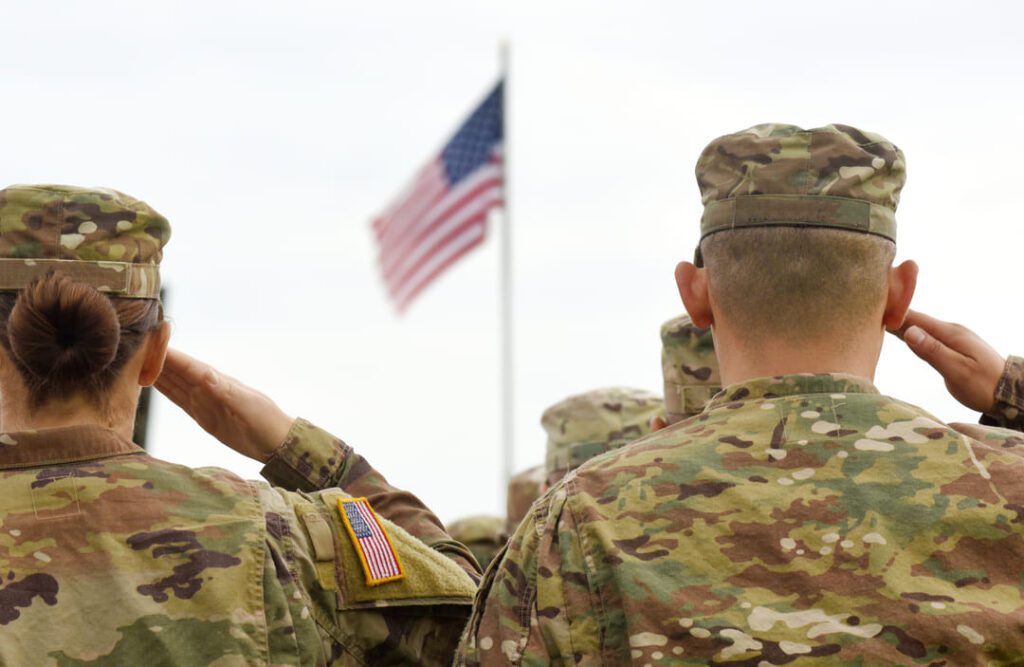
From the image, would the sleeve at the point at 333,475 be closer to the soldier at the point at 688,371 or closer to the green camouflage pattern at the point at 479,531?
the soldier at the point at 688,371

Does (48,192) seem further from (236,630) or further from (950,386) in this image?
(950,386)

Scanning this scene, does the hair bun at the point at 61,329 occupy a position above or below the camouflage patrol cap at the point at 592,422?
above

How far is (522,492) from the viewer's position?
774 cm

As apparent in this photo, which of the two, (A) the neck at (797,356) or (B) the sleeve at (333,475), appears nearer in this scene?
(A) the neck at (797,356)

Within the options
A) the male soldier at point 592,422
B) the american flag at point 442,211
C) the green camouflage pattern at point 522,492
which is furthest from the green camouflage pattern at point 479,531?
the american flag at point 442,211

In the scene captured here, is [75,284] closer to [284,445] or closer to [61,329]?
[61,329]

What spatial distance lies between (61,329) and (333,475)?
935 millimetres

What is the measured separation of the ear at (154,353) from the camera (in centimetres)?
352

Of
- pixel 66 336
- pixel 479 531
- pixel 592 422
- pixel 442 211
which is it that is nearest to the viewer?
pixel 66 336

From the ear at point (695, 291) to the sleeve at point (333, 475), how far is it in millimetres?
939

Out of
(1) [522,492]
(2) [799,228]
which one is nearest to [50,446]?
(2) [799,228]

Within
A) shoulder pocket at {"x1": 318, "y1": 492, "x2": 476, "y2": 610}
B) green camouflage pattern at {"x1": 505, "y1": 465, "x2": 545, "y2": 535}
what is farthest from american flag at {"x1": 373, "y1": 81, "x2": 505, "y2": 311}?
shoulder pocket at {"x1": 318, "y1": 492, "x2": 476, "y2": 610}

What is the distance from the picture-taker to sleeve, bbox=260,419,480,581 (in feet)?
13.0

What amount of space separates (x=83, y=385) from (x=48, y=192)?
1.70 ft
